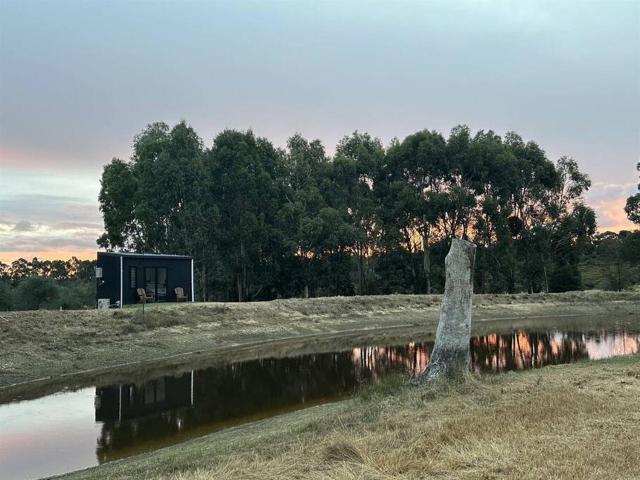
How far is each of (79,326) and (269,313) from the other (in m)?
12.1

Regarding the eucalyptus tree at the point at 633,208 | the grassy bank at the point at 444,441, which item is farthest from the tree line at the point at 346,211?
the grassy bank at the point at 444,441

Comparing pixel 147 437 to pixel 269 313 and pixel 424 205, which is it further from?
pixel 424 205

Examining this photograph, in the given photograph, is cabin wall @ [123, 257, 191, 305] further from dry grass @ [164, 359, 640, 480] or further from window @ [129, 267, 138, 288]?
dry grass @ [164, 359, 640, 480]

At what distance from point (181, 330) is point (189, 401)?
10976mm

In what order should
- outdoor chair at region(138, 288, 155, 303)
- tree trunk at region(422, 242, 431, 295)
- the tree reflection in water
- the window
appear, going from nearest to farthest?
1. the tree reflection in water
2. outdoor chair at region(138, 288, 155, 303)
3. the window
4. tree trunk at region(422, 242, 431, 295)

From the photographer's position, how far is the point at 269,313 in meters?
32.4

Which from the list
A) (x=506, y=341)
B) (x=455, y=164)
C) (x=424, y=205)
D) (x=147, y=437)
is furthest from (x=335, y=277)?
(x=147, y=437)

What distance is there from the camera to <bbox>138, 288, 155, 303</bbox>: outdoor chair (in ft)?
102

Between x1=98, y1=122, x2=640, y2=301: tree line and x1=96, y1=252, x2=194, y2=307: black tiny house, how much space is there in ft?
38.7

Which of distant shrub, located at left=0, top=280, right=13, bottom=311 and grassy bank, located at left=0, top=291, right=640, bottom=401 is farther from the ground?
distant shrub, located at left=0, top=280, right=13, bottom=311

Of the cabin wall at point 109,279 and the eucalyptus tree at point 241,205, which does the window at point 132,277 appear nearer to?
the cabin wall at point 109,279

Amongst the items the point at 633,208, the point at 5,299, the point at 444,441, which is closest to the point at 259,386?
the point at 444,441

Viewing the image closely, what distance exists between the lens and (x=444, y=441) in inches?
256

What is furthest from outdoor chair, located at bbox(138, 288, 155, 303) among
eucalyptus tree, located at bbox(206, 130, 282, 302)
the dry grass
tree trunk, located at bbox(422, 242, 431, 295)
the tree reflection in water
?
tree trunk, located at bbox(422, 242, 431, 295)
